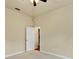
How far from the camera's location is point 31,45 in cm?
646

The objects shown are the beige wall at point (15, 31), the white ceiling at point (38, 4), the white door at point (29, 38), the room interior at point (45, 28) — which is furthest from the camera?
the white door at point (29, 38)

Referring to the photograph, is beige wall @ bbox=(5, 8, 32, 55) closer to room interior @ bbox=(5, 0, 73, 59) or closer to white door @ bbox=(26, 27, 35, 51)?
room interior @ bbox=(5, 0, 73, 59)

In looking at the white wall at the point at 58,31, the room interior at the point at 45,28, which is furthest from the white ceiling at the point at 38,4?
the white wall at the point at 58,31

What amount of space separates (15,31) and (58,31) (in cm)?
267

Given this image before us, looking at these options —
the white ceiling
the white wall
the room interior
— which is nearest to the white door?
the room interior

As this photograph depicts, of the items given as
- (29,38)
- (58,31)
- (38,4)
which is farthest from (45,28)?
(38,4)

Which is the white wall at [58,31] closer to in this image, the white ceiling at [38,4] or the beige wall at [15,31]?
the white ceiling at [38,4]

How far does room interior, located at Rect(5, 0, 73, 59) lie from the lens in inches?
168

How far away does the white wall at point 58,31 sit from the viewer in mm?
4316

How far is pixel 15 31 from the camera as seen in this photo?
5.17 meters

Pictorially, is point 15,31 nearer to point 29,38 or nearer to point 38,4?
point 29,38
